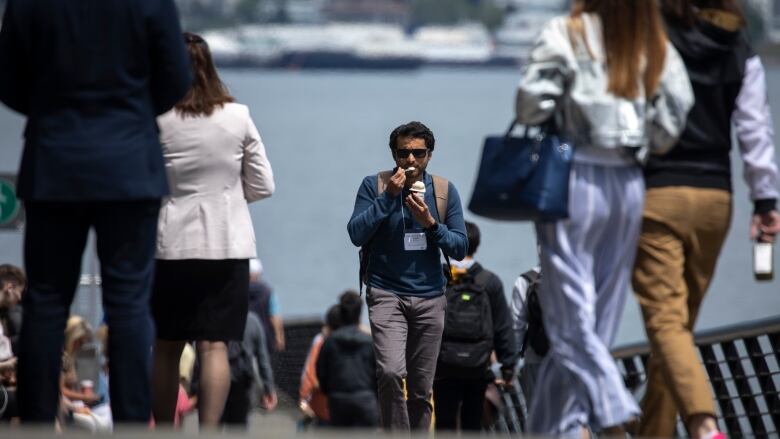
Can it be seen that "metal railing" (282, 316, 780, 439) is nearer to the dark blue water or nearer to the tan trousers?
the tan trousers

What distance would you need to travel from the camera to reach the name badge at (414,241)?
8.84m

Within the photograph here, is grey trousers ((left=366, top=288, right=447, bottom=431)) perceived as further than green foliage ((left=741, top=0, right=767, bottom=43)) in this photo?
No

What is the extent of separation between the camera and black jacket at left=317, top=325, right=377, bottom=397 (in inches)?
551

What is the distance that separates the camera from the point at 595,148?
631 centimetres

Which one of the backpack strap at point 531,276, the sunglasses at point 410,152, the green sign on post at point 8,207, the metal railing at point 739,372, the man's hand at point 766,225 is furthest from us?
the green sign on post at point 8,207

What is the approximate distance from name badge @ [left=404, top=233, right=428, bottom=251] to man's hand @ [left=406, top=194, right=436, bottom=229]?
75 millimetres

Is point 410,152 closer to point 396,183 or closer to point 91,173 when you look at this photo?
point 396,183

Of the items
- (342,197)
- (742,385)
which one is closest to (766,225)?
(742,385)

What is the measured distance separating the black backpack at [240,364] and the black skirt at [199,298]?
402cm

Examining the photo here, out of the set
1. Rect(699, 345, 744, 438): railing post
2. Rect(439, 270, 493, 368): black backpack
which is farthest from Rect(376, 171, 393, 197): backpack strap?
Rect(699, 345, 744, 438): railing post

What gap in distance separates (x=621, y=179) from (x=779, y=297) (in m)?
38.4

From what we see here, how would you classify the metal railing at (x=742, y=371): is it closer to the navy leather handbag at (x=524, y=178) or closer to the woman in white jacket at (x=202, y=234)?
the woman in white jacket at (x=202, y=234)

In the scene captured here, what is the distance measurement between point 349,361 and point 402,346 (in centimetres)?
511

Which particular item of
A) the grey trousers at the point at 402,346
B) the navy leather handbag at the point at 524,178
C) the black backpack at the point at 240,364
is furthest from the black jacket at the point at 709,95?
the black backpack at the point at 240,364
